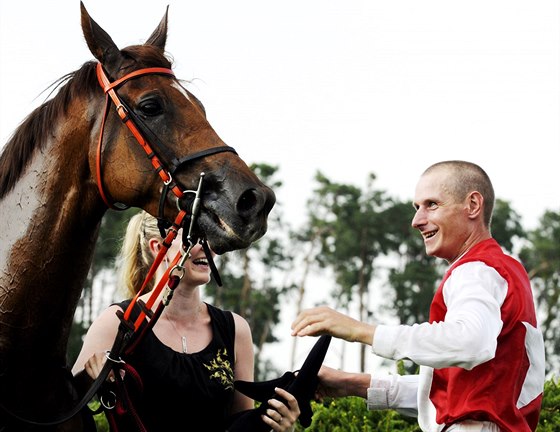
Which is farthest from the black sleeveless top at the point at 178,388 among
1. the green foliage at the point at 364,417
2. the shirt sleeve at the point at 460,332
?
the green foliage at the point at 364,417

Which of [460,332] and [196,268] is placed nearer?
[460,332]

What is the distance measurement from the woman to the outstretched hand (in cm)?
77

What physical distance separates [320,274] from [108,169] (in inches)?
1430

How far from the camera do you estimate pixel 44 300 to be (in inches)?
135

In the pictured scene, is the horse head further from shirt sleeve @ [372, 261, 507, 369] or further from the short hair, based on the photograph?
the short hair

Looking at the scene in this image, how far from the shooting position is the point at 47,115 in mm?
3705

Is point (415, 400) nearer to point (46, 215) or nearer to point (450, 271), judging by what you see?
point (450, 271)

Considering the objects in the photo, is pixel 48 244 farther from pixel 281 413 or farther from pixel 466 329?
pixel 466 329

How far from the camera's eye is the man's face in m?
3.55

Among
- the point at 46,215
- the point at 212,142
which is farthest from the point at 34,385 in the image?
the point at 212,142

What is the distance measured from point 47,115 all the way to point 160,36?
851mm

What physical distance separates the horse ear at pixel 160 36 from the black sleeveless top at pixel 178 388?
4.76 ft

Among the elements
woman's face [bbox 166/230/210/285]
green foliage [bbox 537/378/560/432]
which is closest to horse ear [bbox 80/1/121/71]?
woman's face [bbox 166/230/210/285]

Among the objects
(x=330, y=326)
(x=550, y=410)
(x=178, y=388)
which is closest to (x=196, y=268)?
(x=178, y=388)
